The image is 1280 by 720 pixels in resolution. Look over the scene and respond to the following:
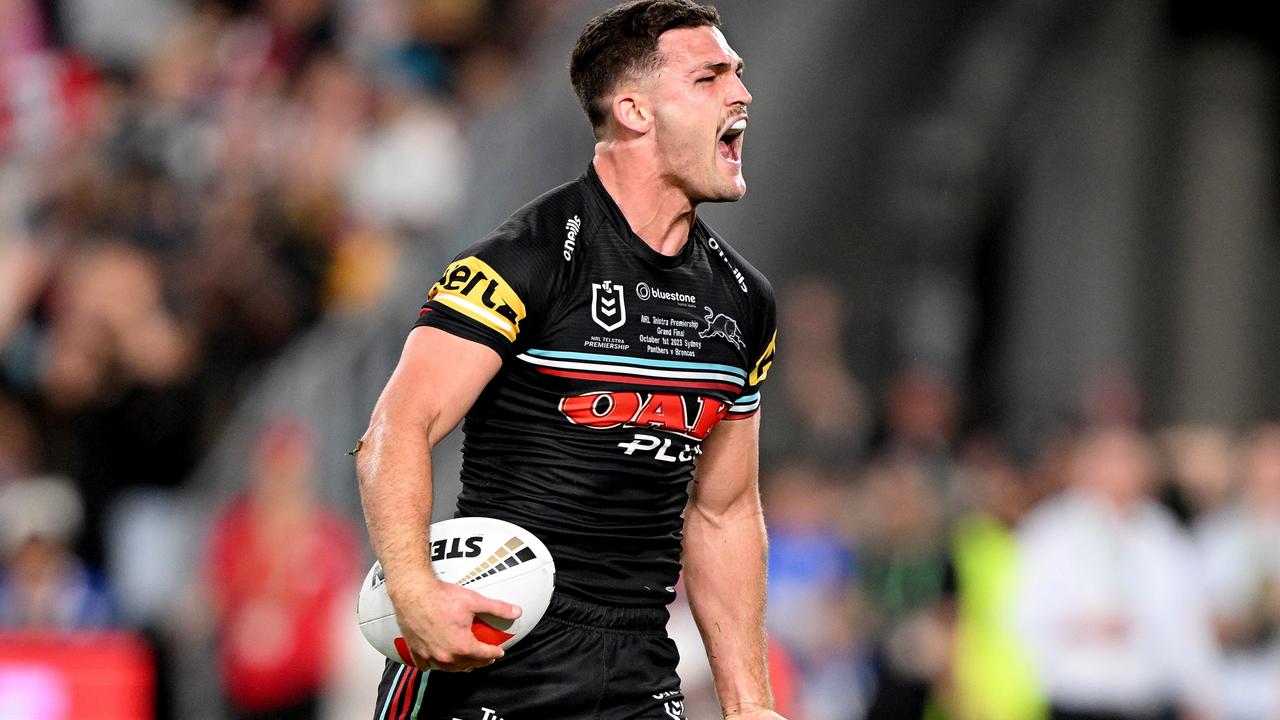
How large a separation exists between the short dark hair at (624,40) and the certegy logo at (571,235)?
33 centimetres

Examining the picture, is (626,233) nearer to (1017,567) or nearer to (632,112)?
(632,112)

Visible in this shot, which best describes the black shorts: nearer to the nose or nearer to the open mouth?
the open mouth

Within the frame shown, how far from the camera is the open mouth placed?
473 cm

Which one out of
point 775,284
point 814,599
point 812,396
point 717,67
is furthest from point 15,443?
point 717,67

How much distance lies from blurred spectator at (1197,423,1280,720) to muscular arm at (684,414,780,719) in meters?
5.92

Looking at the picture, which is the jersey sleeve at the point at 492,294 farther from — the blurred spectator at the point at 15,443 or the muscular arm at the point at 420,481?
the blurred spectator at the point at 15,443

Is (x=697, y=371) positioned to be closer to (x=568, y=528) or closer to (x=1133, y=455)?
(x=568, y=528)

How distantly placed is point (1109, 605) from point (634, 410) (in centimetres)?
535

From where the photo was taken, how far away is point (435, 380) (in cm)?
428

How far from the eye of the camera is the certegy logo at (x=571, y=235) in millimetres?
4531

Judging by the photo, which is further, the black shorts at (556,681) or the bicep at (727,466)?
the bicep at (727,466)

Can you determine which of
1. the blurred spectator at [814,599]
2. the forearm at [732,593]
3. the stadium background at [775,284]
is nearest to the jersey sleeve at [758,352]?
the forearm at [732,593]

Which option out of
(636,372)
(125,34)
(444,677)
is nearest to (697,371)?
(636,372)

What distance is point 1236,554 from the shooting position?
10336mm
